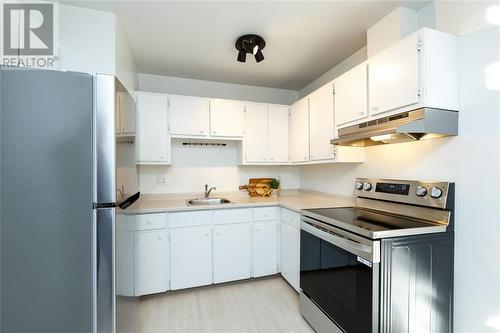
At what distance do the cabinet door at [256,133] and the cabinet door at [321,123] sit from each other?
672 mm

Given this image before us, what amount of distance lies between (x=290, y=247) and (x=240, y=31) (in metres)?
2.19

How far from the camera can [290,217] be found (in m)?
2.54

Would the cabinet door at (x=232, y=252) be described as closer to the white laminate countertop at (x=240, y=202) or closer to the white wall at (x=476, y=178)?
the white laminate countertop at (x=240, y=202)

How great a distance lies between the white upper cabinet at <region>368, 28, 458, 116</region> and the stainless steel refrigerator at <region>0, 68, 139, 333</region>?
1737 millimetres

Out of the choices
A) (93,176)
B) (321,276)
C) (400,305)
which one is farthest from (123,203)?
(400,305)

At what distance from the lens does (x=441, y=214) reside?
1.55 metres

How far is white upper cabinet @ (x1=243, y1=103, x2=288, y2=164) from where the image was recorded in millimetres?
3109

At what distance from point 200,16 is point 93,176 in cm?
155

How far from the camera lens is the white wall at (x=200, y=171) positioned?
3.03 m

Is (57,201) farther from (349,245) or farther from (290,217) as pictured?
(290,217)

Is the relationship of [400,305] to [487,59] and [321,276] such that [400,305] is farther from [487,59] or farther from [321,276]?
[487,59]

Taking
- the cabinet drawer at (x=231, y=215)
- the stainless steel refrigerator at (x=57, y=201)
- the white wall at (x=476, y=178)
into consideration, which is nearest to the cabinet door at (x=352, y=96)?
A: the white wall at (x=476, y=178)

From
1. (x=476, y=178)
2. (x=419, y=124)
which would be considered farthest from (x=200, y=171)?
(x=476, y=178)

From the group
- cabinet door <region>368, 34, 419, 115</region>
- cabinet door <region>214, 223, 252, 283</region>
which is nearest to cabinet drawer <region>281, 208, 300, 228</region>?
cabinet door <region>214, 223, 252, 283</region>
